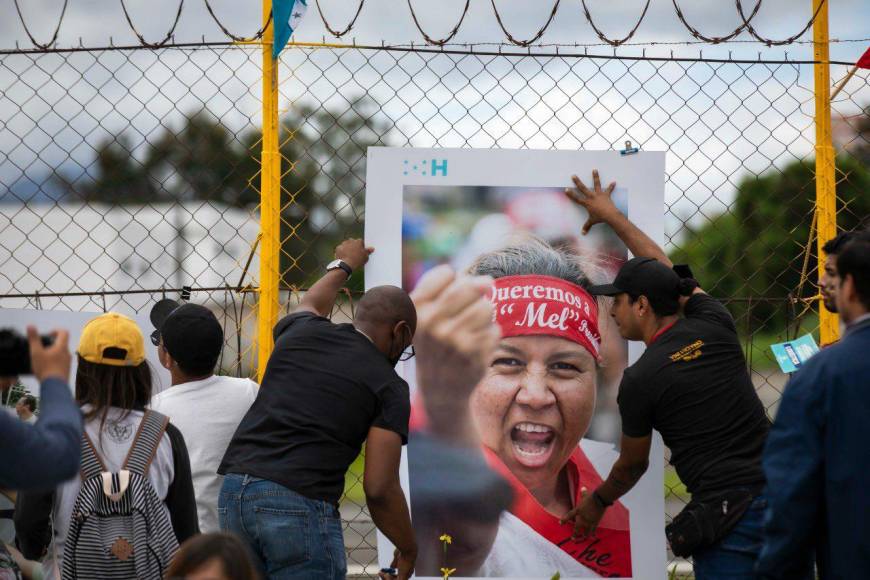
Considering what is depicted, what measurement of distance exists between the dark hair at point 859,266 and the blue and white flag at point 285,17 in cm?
230

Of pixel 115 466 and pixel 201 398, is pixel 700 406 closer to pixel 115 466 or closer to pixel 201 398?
pixel 201 398

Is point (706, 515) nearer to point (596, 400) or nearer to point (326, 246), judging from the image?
point (596, 400)

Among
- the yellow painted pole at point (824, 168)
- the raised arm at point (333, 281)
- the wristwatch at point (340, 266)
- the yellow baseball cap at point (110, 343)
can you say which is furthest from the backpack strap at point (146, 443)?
the yellow painted pole at point (824, 168)

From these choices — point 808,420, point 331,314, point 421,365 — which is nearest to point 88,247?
point 331,314

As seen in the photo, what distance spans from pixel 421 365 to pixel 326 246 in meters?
5.60

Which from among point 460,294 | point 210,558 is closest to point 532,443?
point 460,294

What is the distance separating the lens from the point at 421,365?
4320 mm

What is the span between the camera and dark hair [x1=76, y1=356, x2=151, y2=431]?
10.4ft

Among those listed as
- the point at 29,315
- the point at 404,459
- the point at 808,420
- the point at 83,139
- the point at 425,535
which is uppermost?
the point at 83,139

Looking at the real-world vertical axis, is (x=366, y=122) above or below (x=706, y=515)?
above

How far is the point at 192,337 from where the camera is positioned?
3.74 meters

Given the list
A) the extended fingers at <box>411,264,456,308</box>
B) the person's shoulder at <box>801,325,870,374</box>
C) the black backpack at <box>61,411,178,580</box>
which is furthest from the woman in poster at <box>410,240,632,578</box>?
the person's shoulder at <box>801,325,870,374</box>

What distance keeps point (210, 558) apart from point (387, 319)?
1.62 m

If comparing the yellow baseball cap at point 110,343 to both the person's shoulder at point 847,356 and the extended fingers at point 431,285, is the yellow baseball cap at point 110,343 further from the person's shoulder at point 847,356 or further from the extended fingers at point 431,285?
the person's shoulder at point 847,356
